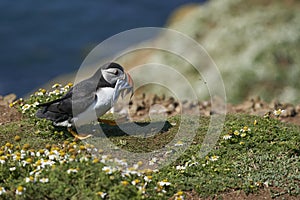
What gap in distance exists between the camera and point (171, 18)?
913 inches

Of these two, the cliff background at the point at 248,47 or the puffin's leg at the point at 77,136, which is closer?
the puffin's leg at the point at 77,136

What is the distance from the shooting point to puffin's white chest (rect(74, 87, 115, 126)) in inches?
332

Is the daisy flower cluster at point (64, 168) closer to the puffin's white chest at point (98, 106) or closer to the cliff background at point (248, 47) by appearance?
the puffin's white chest at point (98, 106)

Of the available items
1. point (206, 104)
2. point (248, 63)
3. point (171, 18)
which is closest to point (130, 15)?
point (171, 18)

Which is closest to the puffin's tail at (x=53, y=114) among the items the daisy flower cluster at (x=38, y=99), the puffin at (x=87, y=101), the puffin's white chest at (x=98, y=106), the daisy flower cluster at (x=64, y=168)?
the puffin at (x=87, y=101)

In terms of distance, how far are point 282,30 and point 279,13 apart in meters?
1.06

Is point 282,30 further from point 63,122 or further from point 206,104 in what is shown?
point 63,122

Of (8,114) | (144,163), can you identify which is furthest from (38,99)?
(144,163)

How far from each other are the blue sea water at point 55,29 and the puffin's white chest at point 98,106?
426 inches

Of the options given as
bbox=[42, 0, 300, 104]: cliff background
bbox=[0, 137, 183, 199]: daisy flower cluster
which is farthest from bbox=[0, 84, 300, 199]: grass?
bbox=[42, 0, 300, 104]: cliff background

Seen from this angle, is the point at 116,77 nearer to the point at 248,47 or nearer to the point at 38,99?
the point at 38,99

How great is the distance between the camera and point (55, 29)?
923 inches

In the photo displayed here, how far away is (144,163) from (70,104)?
1.27 m

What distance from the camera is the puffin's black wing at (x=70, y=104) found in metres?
8.44
